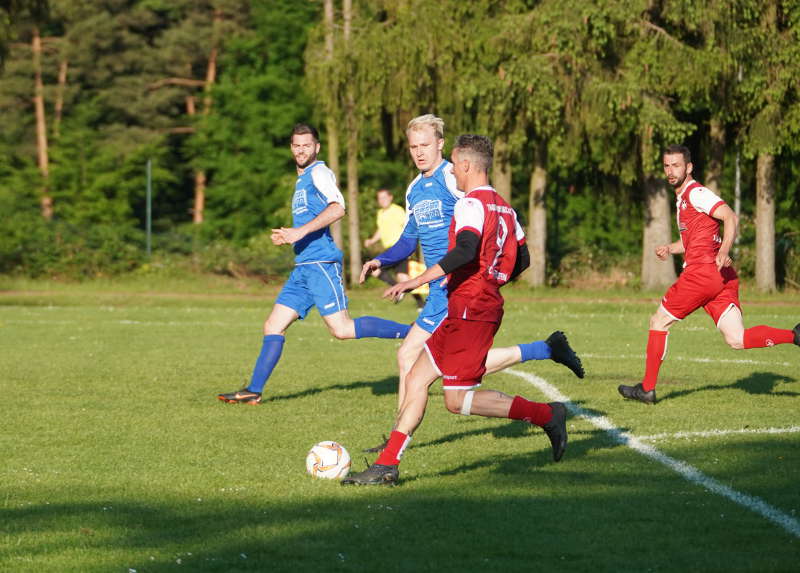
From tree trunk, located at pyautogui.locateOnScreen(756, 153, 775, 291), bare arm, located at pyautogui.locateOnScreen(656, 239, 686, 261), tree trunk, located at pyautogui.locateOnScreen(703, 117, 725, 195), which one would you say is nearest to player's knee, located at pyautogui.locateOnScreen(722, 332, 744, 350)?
bare arm, located at pyautogui.locateOnScreen(656, 239, 686, 261)

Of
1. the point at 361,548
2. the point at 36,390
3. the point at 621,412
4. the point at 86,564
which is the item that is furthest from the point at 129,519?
the point at 36,390

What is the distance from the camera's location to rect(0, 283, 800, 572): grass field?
5.60m

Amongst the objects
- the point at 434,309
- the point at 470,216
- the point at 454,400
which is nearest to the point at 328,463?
the point at 454,400

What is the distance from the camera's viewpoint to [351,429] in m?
9.44

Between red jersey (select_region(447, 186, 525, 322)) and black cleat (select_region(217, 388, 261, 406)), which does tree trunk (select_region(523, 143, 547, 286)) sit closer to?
black cleat (select_region(217, 388, 261, 406))

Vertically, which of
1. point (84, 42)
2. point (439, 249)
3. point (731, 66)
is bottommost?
point (439, 249)

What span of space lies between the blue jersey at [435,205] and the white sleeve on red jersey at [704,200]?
258 centimetres

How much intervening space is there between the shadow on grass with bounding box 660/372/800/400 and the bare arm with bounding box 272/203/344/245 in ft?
10.8

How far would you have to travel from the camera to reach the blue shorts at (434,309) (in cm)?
889

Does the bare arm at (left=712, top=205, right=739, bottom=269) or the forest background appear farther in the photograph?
the forest background

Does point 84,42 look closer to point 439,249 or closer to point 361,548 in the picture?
point 439,249

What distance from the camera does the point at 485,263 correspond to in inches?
280

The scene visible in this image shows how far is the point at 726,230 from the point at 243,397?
4255 mm

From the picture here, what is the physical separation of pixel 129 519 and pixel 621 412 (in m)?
5.02
